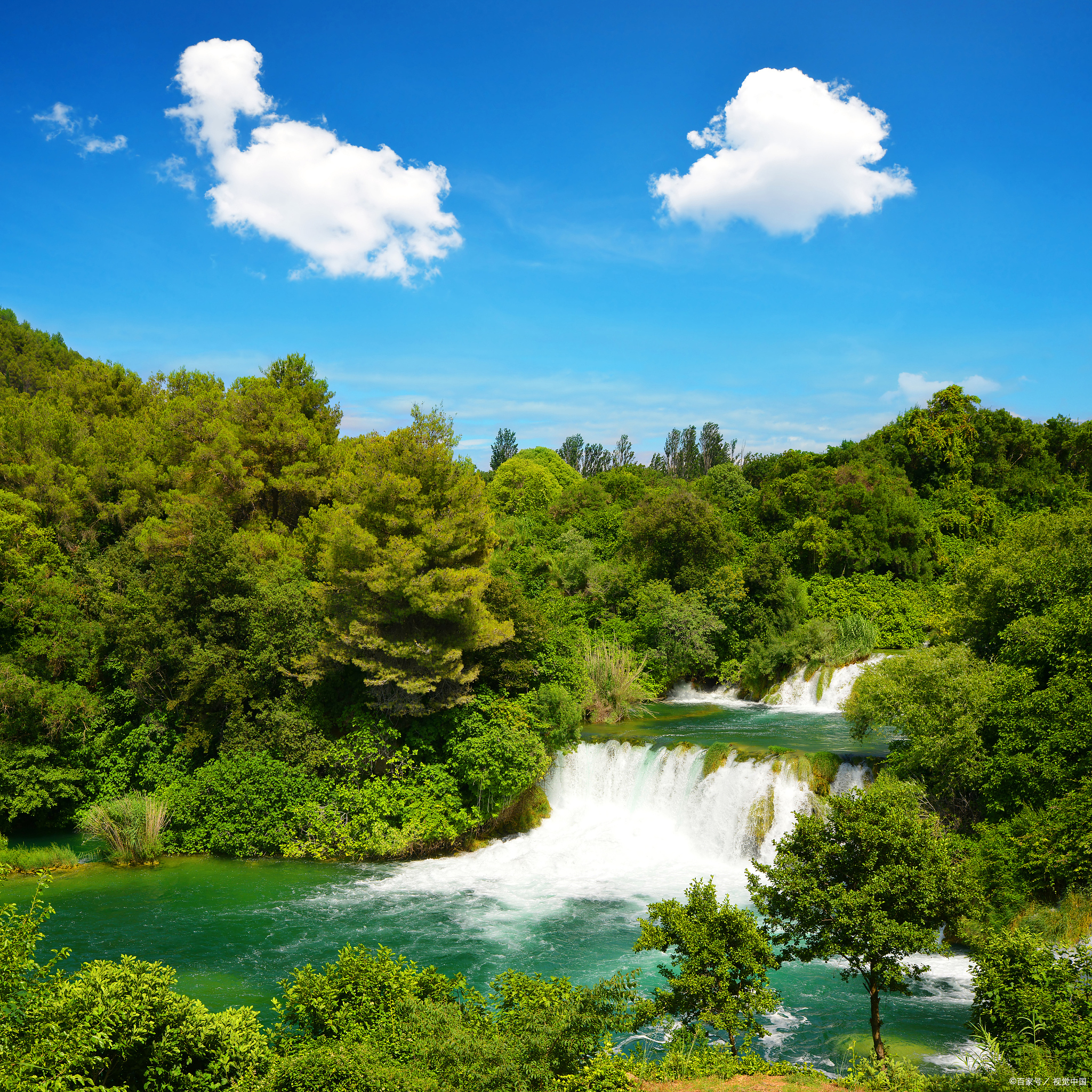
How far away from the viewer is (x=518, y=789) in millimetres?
19016

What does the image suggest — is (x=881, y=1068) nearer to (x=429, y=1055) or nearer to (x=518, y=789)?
(x=429, y=1055)

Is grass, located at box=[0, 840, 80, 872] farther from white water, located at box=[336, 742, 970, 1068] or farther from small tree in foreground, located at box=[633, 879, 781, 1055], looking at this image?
small tree in foreground, located at box=[633, 879, 781, 1055]

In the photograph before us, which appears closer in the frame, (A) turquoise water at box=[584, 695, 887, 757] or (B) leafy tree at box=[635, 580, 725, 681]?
(A) turquoise water at box=[584, 695, 887, 757]

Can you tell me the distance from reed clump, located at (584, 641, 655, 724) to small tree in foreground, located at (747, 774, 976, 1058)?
1595 cm

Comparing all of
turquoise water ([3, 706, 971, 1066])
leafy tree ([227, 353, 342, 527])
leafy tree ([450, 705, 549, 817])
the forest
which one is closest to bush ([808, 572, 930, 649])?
the forest

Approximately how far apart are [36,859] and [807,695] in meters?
25.9

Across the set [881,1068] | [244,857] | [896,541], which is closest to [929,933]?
[881,1068]

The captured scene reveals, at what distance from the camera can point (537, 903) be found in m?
16.3

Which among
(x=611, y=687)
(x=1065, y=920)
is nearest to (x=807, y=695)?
(x=611, y=687)

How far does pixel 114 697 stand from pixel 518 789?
1238 centimetres

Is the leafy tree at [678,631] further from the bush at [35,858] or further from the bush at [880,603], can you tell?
the bush at [35,858]

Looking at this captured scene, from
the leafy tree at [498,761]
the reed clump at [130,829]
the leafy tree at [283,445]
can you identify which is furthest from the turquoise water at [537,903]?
the leafy tree at [283,445]

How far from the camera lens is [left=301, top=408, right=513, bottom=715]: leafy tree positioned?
18.6m

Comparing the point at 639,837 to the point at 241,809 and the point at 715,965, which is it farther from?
the point at 715,965
